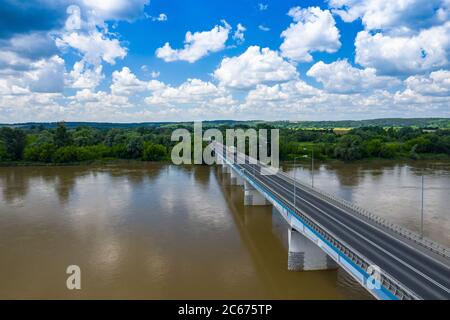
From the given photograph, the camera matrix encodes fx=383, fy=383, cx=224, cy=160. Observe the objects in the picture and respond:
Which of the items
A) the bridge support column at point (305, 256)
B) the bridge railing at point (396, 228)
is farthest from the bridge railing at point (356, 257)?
the bridge railing at point (396, 228)

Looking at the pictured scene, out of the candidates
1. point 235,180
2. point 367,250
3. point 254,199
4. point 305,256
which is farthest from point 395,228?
point 235,180

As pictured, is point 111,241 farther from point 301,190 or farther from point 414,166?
point 414,166

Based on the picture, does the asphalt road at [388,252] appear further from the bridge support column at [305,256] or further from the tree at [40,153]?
the tree at [40,153]

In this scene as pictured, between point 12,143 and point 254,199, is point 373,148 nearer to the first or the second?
point 254,199

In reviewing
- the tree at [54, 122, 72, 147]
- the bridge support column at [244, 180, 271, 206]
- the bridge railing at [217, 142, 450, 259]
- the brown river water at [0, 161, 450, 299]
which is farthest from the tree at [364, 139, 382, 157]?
the tree at [54, 122, 72, 147]

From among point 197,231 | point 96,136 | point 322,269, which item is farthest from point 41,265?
point 96,136
